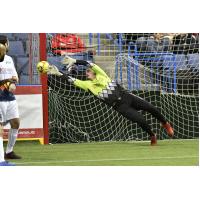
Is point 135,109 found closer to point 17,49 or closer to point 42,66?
point 42,66

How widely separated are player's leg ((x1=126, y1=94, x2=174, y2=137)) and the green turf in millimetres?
303

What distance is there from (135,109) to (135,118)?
315 mm

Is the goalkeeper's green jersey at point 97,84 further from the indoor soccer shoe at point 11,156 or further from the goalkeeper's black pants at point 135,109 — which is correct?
the indoor soccer shoe at point 11,156

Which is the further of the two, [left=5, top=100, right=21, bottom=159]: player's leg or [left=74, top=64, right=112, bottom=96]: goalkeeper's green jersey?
[left=74, top=64, right=112, bottom=96]: goalkeeper's green jersey

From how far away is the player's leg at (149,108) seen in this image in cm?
1162

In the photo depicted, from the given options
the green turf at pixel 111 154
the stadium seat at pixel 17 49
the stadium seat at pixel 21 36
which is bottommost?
the green turf at pixel 111 154

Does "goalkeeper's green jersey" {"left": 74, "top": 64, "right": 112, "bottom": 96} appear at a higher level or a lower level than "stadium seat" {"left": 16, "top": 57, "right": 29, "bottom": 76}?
lower

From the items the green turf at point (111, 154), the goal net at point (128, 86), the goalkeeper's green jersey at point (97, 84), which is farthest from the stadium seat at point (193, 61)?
the goalkeeper's green jersey at point (97, 84)

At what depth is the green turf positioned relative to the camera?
8891 mm

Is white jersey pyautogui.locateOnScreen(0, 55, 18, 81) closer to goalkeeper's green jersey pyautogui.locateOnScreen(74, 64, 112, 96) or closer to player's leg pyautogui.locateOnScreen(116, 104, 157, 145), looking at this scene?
goalkeeper's green jersey pyautogui.locateOnScreen(74, 64, 112, 96)

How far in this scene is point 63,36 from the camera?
531 inches

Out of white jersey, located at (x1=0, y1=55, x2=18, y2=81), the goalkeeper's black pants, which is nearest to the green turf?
the goalkeeper's black pants

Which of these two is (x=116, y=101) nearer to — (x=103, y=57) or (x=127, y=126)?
(x=127, y=126)

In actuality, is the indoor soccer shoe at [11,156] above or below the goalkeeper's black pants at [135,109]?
below
